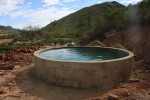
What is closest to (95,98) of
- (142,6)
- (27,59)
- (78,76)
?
(78,76)

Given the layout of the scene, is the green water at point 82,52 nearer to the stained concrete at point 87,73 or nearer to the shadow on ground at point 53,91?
the shadow on ground at point 53,91

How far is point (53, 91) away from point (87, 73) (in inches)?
67.4

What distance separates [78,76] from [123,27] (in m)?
12.5

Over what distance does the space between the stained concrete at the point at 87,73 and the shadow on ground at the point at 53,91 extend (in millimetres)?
278

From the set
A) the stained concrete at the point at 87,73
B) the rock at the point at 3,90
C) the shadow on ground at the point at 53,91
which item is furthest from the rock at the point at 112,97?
the rock at the point at 3,90

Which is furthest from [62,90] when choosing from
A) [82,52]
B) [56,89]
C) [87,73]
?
[82,52]

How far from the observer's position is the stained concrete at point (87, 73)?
9211 mm

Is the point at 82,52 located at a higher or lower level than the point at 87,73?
higher

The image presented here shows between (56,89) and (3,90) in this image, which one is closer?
(56,89)

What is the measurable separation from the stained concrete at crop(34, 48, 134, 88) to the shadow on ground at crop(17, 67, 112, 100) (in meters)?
0.28

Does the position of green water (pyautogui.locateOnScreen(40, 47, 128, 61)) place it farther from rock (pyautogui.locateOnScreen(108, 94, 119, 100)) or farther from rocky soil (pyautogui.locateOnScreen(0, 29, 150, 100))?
rock (pyautogui.locateOnScreen(108, 94, 119, 100))

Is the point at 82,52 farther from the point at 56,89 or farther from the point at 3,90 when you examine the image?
the point at 3,90

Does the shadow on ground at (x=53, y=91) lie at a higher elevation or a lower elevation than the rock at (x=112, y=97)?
lower

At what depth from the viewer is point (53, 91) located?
9328 mm
